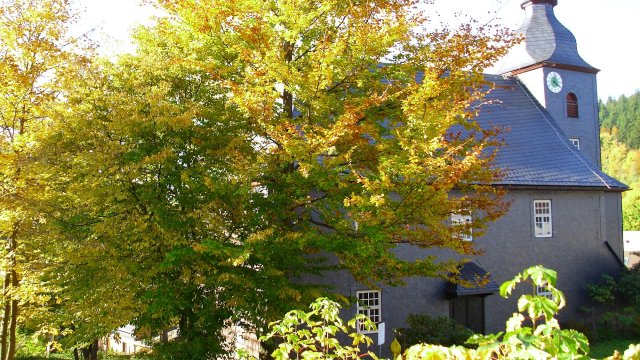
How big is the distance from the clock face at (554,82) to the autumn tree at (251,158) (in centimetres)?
1704

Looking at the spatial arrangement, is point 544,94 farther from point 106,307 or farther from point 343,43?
point 106,307

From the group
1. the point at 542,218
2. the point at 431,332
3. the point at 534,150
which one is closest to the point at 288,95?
the point at 431,332

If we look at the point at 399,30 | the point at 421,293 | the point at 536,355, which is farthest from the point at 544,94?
the point at 536,355

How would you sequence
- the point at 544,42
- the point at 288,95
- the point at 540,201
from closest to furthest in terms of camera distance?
1. the point at 288,95
2. the point at 540,201
3. the point at 544,42

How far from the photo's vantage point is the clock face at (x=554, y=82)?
2684 centimetres

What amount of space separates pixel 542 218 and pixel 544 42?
392 inches

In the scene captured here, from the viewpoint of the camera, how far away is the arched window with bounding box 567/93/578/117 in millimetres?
27531

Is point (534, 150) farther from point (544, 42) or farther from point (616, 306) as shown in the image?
point (616, 306)

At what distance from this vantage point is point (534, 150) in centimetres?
2386

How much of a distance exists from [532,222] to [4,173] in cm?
1872

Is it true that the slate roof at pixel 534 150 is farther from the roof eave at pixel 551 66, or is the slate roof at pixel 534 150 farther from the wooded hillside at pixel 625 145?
the wooded hillside at pixel 625 145

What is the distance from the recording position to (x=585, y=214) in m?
23.6

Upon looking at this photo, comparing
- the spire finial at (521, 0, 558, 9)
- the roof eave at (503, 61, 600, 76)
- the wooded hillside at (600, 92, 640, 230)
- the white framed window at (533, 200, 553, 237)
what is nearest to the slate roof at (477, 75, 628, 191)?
the white framed window at (533, 200, 553, 237)

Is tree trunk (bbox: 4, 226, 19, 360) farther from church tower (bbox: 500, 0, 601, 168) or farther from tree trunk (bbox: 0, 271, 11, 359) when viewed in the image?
church tower (bbox: 500, 0, 601, 168)
